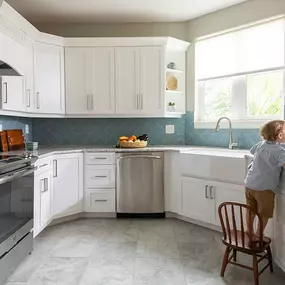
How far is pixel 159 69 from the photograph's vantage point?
413 centimetres

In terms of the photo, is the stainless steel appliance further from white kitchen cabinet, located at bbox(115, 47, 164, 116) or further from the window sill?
the window sill

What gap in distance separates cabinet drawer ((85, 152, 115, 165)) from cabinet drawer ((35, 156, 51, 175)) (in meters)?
0.58

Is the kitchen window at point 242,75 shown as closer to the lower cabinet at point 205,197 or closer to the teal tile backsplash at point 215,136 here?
the teal tile backsplash at point 215,136

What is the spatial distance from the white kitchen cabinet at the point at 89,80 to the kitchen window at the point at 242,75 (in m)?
1.15

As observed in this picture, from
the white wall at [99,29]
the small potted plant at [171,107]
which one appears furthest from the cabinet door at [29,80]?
the small potted plant at [171,107]

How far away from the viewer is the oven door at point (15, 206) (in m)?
2.19

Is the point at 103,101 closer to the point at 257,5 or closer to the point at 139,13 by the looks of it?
the point at 139,13

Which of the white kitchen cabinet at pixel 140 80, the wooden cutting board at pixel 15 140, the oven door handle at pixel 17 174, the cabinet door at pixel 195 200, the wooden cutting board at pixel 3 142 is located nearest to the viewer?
the oven door handle at pixel 17 174

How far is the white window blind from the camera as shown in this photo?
3.53 meters

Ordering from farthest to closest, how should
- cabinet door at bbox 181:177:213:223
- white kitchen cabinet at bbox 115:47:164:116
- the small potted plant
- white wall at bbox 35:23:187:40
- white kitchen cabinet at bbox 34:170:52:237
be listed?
white wall at bbox 35:23:187:40, the small potted plant, white kitchen cabinet at bbox 115:47:164:116, cabinet door at bbox 181:177:213:223, white kitchen cabinet at bbox 34:170:52:237

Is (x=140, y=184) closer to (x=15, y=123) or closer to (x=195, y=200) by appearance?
(x=195, y=200)

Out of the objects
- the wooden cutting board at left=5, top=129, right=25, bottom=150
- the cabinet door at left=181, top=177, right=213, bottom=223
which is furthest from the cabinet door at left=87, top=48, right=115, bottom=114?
the cabinet door at left=181, top=177, right=213, bottom=223

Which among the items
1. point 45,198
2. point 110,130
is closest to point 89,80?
point 110,130

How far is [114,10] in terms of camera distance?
4020 millimetres
